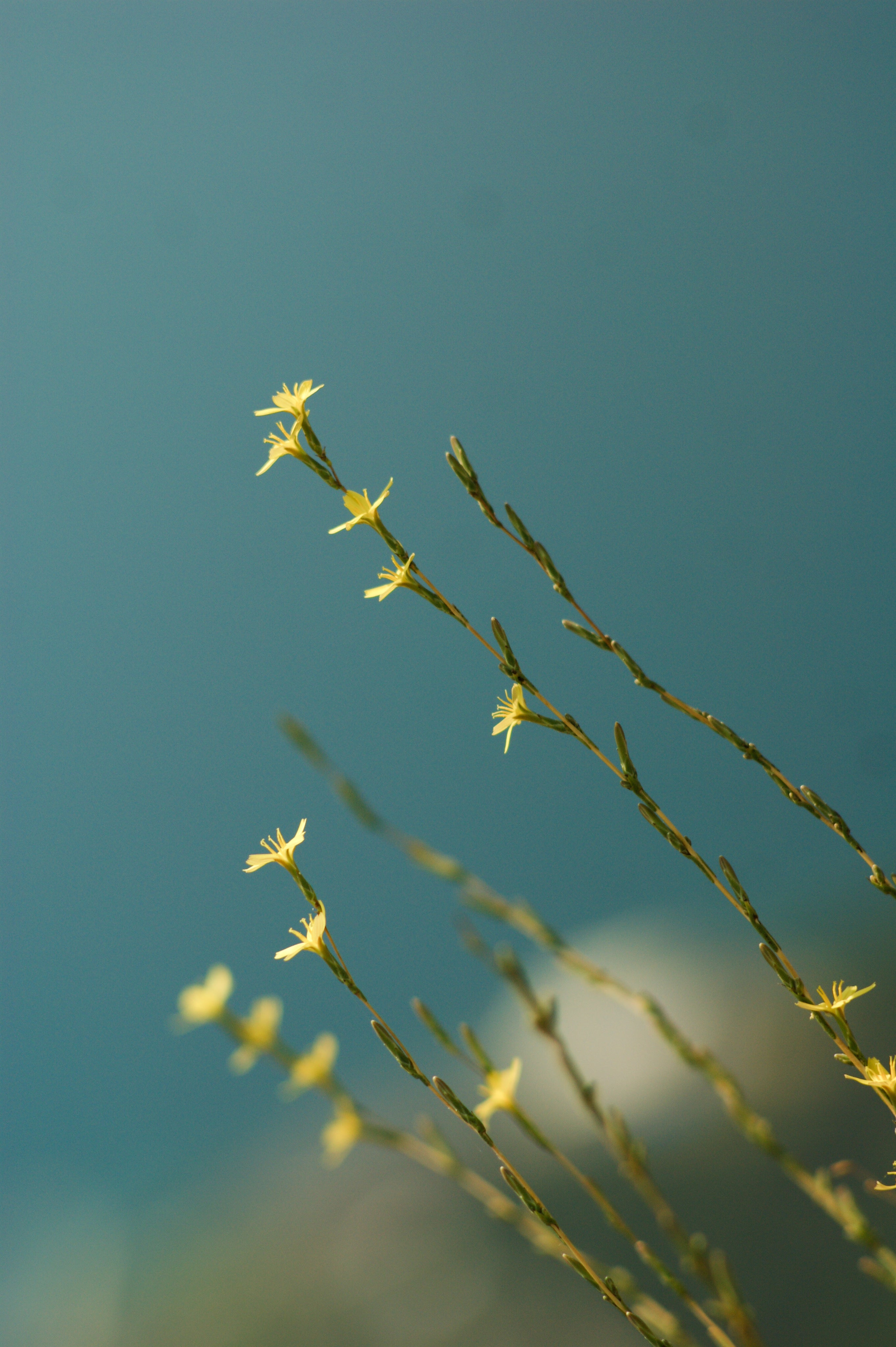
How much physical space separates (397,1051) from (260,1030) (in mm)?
88

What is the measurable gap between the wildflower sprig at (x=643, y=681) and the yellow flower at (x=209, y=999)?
0.44ft

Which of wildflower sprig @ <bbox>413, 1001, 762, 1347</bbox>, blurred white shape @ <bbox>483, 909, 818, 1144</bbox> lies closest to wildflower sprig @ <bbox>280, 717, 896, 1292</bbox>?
wildflower sprig @ <bbox>413, 1001, 762, 1347</bbox>

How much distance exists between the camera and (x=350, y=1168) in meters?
1.71

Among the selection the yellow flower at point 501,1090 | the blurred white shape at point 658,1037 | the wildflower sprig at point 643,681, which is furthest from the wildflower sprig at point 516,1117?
the blurred white shape at point 658,1037

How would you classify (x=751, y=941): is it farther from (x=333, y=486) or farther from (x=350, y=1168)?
(x=333, y=486)

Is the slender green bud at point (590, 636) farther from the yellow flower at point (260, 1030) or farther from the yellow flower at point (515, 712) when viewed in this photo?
the yellow flower at point (260, 1030)

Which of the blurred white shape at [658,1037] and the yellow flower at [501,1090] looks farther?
the blurred white shape at [658,1037]

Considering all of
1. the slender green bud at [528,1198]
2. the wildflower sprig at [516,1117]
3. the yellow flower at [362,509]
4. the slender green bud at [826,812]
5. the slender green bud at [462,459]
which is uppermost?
the slender green bud at [462,459]

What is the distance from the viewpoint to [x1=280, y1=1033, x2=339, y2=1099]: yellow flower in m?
0.17

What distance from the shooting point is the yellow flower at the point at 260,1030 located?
16 cm

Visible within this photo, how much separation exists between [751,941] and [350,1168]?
881mm

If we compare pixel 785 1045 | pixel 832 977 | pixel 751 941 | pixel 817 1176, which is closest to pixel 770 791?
pixel 751 941

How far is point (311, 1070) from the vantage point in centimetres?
17

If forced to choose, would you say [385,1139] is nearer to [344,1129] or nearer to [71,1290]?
[344,1129]
